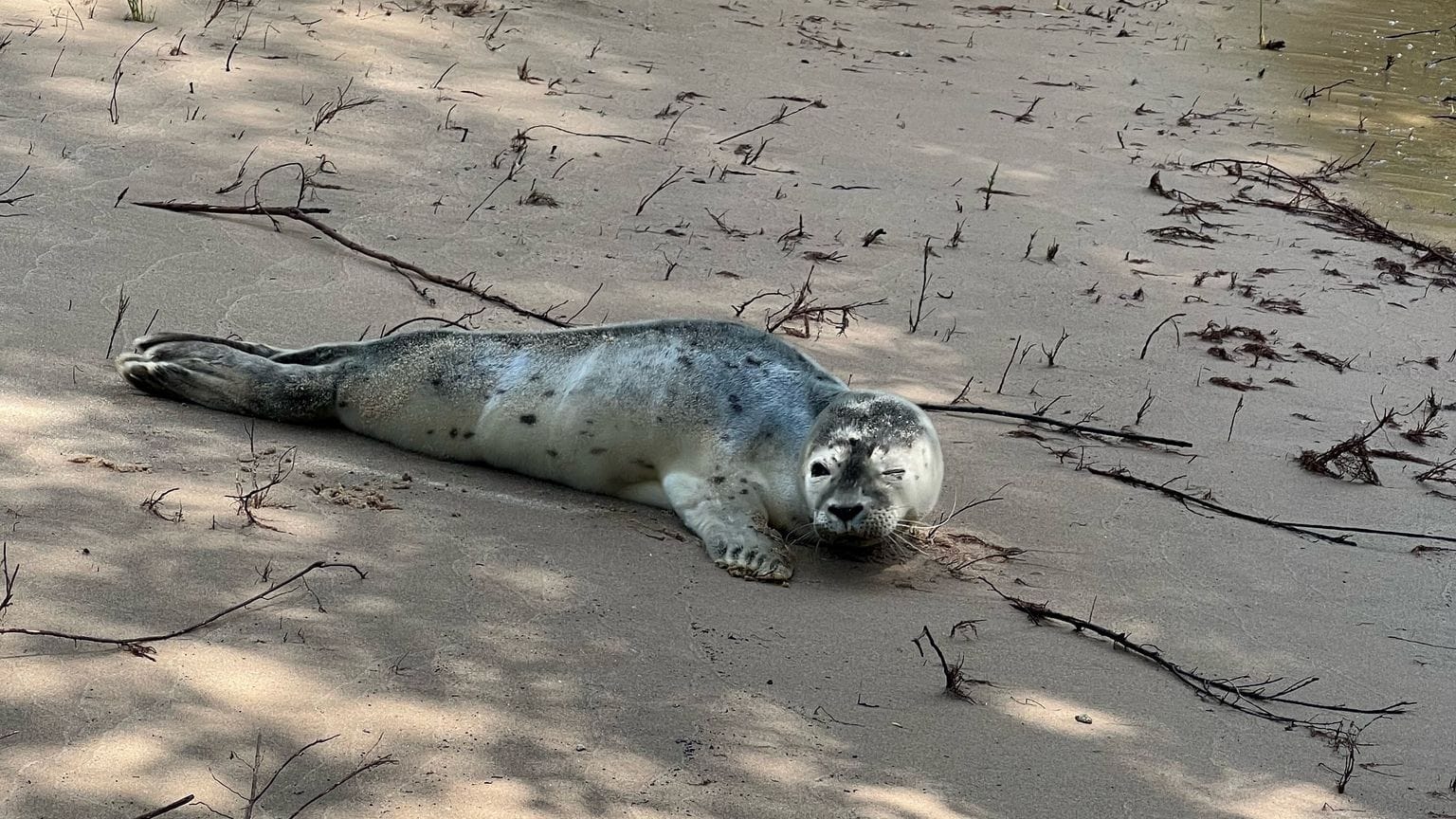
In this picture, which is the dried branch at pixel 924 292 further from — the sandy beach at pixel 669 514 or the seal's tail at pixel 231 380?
the seal's tail at pixel 231 380

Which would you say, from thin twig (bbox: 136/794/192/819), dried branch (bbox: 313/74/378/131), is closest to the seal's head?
thin twig (bbox: 136/794/192/819)

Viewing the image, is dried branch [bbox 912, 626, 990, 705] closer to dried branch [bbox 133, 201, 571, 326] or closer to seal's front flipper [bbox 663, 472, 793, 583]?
seal's front flipper [bbox 663, 472, 793, 583]

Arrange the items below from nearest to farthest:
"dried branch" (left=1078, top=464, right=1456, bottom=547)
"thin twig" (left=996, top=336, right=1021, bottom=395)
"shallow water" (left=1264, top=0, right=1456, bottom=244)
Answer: "dried branch" (left=1078, top=464, right=1456, bottom=547) → "thin twig" (left=996, top=336, right=1021, bottom=395) → "shallow water" (left=1264, top=0, right=1456, bottom=244)

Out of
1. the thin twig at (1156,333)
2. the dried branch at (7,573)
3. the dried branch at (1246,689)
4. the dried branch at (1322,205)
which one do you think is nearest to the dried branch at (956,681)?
the dried branch at (1246,689)

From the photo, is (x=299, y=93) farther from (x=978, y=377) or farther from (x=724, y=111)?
(x=978, y=377)

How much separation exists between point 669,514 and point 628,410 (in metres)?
0.41

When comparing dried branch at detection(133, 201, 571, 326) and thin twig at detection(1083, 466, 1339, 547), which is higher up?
dried branch at detection(133, 201, 571, 326)

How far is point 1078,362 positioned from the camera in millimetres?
7262

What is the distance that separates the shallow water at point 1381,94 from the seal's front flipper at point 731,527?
6.97m

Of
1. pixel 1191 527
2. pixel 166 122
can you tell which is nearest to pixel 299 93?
pixel 166 122

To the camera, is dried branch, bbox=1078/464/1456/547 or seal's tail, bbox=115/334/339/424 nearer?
seal's tail, bbox=115/334/339/424

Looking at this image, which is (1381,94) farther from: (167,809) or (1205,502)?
(167,809)

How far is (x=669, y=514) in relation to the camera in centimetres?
521

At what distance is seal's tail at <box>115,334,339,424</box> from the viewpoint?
5.41 m
